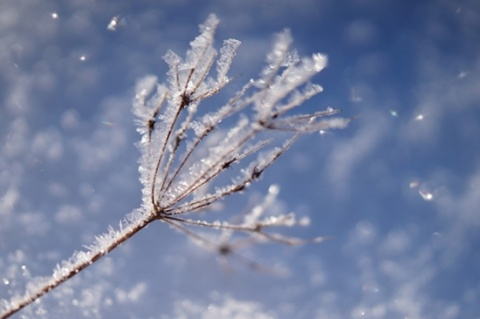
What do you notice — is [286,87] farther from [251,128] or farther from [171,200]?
[171,200]

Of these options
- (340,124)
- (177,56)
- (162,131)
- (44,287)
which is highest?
(177,56)

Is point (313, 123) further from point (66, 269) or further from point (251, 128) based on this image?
point (66, 269)

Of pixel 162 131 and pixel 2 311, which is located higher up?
pixel 162 131

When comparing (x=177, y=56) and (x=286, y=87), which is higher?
(x=177, y=56)

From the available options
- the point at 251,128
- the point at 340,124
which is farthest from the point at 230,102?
the point at 340,124

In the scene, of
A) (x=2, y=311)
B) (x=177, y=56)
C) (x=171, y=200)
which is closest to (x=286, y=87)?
(x=177, y=56)

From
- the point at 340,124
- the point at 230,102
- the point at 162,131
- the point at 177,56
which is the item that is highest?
the point at 177,56

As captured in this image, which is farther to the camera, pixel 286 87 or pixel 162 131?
pixel 162 131

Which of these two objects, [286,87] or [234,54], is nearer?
[286,87]

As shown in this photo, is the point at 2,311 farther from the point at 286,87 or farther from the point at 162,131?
the point at 286,87
